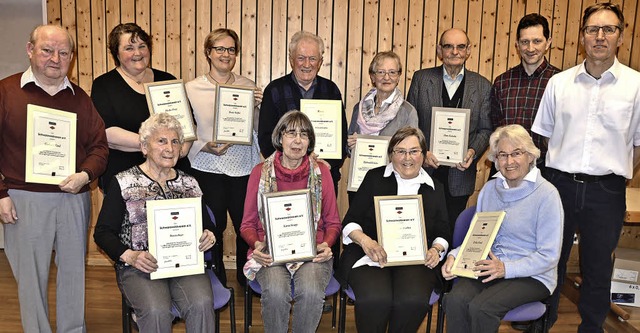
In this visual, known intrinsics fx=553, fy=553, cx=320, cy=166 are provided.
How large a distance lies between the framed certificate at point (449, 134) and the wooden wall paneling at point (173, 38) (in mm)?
2602

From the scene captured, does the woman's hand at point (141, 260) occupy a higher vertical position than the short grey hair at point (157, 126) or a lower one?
lower


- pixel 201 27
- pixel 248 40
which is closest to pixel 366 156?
pixel 248 40

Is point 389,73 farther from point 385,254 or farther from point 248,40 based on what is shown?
point 248,40

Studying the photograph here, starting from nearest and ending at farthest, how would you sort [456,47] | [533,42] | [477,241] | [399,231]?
[477,241], [399,231], [533,42], [456,47]

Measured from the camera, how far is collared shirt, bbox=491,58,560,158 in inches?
157

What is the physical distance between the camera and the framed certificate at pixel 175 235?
9.91 feet

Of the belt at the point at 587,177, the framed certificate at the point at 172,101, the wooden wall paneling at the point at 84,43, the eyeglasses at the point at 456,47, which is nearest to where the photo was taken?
the belt at the point at 587,177

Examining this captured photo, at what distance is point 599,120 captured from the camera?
139 inches

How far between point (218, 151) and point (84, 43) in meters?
2.20

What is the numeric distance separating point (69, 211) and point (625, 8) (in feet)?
17.4

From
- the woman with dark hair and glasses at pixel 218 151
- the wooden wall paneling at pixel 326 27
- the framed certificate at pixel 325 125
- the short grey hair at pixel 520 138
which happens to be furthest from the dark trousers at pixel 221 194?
the short grey hair at pixel 520 138

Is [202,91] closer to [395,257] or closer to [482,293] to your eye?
[395,257]

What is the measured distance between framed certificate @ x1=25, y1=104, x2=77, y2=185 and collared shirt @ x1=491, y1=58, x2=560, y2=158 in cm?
295

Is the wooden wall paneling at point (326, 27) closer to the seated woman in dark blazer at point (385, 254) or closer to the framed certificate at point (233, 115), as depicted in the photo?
the framed certificate at point (233, 115)
